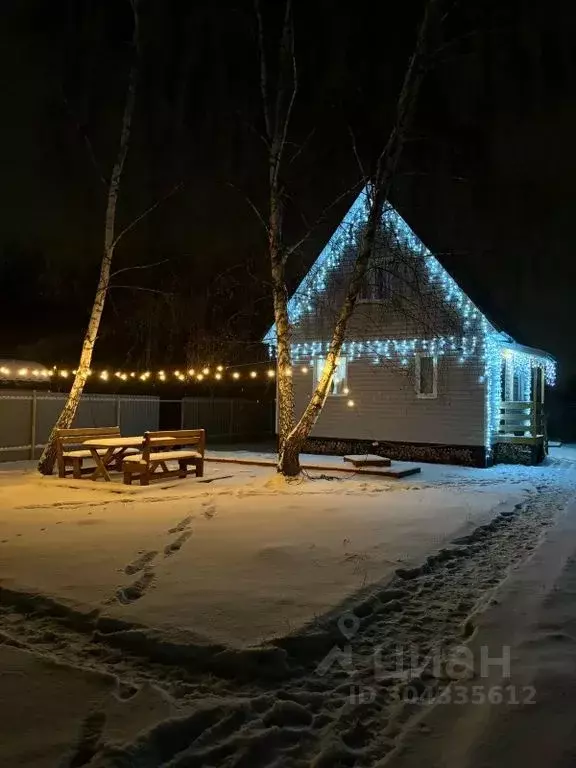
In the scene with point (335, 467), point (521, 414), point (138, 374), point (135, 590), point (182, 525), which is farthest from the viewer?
point (138, 374)

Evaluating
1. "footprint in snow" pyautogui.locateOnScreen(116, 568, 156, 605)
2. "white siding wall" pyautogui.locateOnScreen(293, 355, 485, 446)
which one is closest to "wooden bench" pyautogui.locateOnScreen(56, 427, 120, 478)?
"footprint in snow" pyautogui.locateOnScreen(116, 568, 156, 605)

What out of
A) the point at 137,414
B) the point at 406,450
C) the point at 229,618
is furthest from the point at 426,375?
the point at 229,618

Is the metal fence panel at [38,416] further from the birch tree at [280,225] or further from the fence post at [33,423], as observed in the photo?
the birch tree at [280,225]

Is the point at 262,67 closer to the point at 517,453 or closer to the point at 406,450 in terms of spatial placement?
the point at 406,450

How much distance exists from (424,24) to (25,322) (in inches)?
953

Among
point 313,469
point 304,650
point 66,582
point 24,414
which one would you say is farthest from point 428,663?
point 24,414

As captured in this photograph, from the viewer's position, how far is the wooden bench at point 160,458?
12.2 m

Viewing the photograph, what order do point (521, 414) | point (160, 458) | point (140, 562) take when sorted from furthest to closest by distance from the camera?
1. point (521, 414)
2. point (160, 458)
3. point (140, 562)

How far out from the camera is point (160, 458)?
1249 centimetres

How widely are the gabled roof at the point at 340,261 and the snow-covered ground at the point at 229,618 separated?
26.7ft

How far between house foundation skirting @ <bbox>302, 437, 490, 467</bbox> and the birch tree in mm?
5582

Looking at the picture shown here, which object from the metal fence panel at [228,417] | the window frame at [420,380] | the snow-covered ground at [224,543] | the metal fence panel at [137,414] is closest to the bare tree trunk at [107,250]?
the snow-covered ground at [224,543]

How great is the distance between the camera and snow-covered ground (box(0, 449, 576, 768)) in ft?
10.9

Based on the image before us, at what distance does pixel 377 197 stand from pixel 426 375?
6.86m
